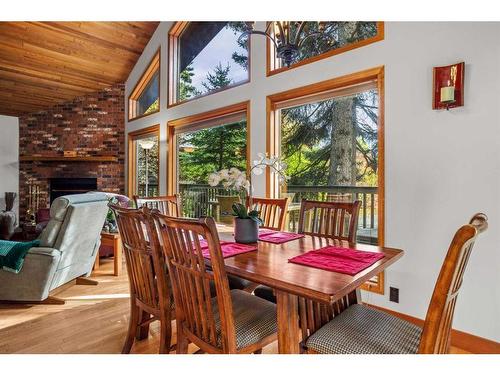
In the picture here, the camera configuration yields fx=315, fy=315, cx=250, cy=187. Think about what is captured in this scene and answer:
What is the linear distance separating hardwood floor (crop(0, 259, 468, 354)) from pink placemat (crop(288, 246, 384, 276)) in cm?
92

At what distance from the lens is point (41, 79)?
5.52 m

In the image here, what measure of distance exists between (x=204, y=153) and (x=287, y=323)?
12.4ft

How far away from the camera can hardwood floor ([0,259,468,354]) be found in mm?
2119

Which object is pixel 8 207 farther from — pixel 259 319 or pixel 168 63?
pixel 259 319

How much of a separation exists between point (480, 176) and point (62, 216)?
3.20 meters

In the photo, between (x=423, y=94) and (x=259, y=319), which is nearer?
(x=259, y=319)

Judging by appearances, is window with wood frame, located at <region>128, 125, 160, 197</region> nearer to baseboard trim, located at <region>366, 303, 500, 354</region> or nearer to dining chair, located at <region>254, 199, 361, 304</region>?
dining chair, located at <region>254, 199, 361, 304</region>

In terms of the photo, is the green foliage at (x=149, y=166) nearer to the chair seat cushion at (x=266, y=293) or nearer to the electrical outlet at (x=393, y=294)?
the chair seat cushion at (x=266, y=293)

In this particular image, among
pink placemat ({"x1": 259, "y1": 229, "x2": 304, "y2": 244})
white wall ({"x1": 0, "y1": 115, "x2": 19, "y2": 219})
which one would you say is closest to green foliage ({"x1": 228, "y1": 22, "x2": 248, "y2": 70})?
pink placemat ({"x1": 259, "y1": 229, "x2": 304, "y2": 244})

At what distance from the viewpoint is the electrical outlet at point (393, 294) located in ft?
8.14

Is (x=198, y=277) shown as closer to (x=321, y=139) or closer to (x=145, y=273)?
(x=145, y=273)

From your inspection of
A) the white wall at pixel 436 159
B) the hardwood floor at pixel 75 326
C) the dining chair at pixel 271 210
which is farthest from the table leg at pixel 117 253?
the white wall at pixel 436 159

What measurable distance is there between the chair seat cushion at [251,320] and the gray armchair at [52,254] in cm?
174
